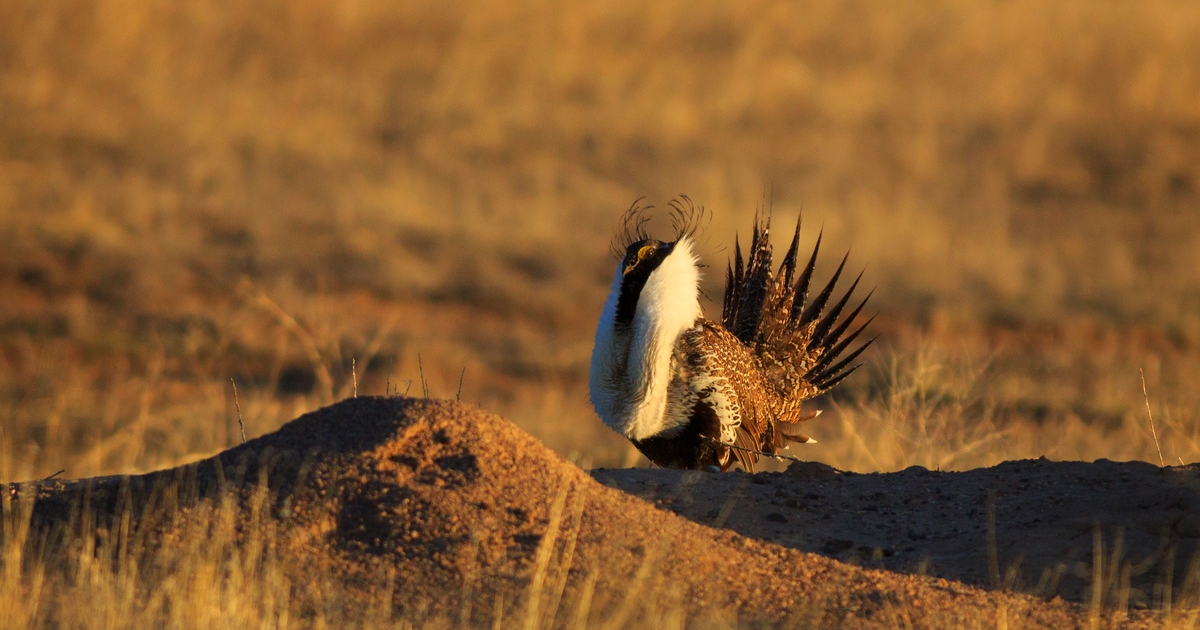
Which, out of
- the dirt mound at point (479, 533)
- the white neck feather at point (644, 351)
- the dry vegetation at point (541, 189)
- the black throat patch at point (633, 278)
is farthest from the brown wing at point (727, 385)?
the dry vegetation at point (541, 189)

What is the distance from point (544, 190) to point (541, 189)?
0.18 ft

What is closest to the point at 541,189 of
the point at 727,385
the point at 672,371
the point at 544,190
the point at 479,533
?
the point at 544,190

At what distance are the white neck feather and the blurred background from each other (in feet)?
10.2

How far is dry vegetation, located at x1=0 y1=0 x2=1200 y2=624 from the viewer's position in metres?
13.8

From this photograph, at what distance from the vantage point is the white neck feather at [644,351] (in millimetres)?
6457

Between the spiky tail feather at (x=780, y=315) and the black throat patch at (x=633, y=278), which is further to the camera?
the spiky tail feather at (x=780, y=315)

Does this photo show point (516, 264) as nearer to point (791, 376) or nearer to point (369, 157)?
point (369, 157)

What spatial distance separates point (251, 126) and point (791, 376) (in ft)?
47.9

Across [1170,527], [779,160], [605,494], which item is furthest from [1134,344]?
[605,494]

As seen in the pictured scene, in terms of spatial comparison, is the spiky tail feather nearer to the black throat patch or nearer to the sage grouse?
the sage grouse

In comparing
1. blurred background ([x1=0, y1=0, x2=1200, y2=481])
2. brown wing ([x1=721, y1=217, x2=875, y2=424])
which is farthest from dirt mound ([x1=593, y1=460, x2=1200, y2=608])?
blurred background ([x1=0, y1=0, x2=1200, y2=481])

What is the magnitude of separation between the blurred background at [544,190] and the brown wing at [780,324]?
151cm

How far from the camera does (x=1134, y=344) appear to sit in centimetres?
1673

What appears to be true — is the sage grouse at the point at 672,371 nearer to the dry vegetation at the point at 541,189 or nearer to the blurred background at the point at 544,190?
the blurred background at the point at 544,190
